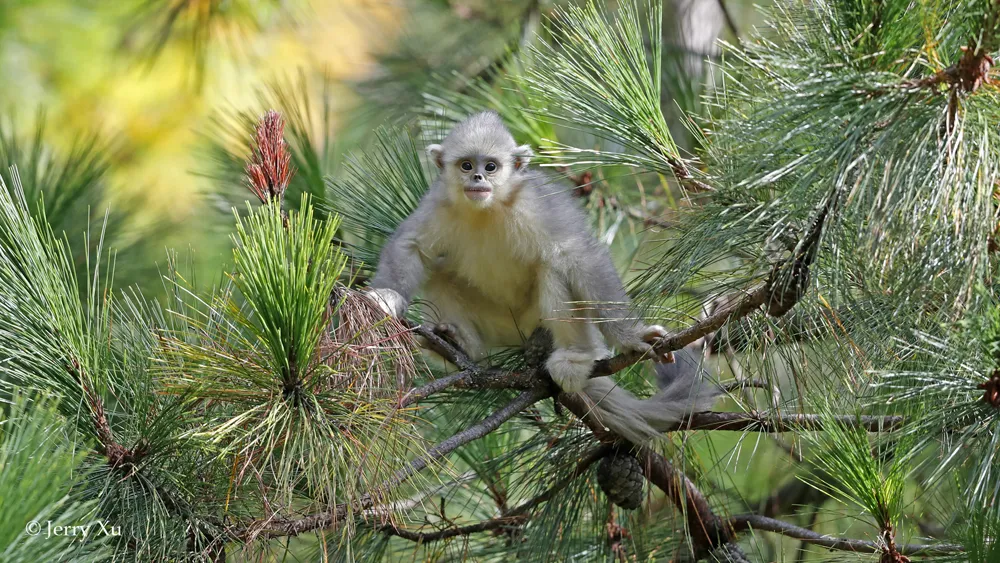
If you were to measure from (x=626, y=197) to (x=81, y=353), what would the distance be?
2.08 metres

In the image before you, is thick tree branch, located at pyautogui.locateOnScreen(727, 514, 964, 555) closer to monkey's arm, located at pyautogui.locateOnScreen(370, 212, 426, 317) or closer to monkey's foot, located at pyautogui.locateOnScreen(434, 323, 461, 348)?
monkey's foot, located at pyautogui.locateOnScreen(434, 323, 461, 348)

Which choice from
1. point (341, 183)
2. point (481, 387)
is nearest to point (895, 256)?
point (481, 387)

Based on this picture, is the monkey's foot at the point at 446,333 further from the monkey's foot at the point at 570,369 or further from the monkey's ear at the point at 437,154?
the monkey's ear at the point at 437,154

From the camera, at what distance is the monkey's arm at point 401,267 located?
2.39 m

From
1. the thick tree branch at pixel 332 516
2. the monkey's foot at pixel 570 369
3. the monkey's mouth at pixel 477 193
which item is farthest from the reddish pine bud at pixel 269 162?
the monkey's mouth at pixel 477 193

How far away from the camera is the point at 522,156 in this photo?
2.63 m

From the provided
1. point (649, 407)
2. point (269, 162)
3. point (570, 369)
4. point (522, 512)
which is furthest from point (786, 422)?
point (269, 162)

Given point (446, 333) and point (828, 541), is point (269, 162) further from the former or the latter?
point (828, 541)

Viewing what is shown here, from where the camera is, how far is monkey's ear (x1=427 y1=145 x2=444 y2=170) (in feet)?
8.98

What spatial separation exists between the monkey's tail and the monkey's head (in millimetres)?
583

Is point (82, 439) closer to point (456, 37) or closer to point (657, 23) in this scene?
point (657, 23)


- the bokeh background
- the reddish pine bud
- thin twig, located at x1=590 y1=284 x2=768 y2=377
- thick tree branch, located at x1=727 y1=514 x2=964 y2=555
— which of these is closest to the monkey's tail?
thick tree branch, located at x1=727 y1=514 x2=964 y2=555

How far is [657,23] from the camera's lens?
1.88 meters

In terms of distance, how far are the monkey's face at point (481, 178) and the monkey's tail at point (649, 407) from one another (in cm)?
57
